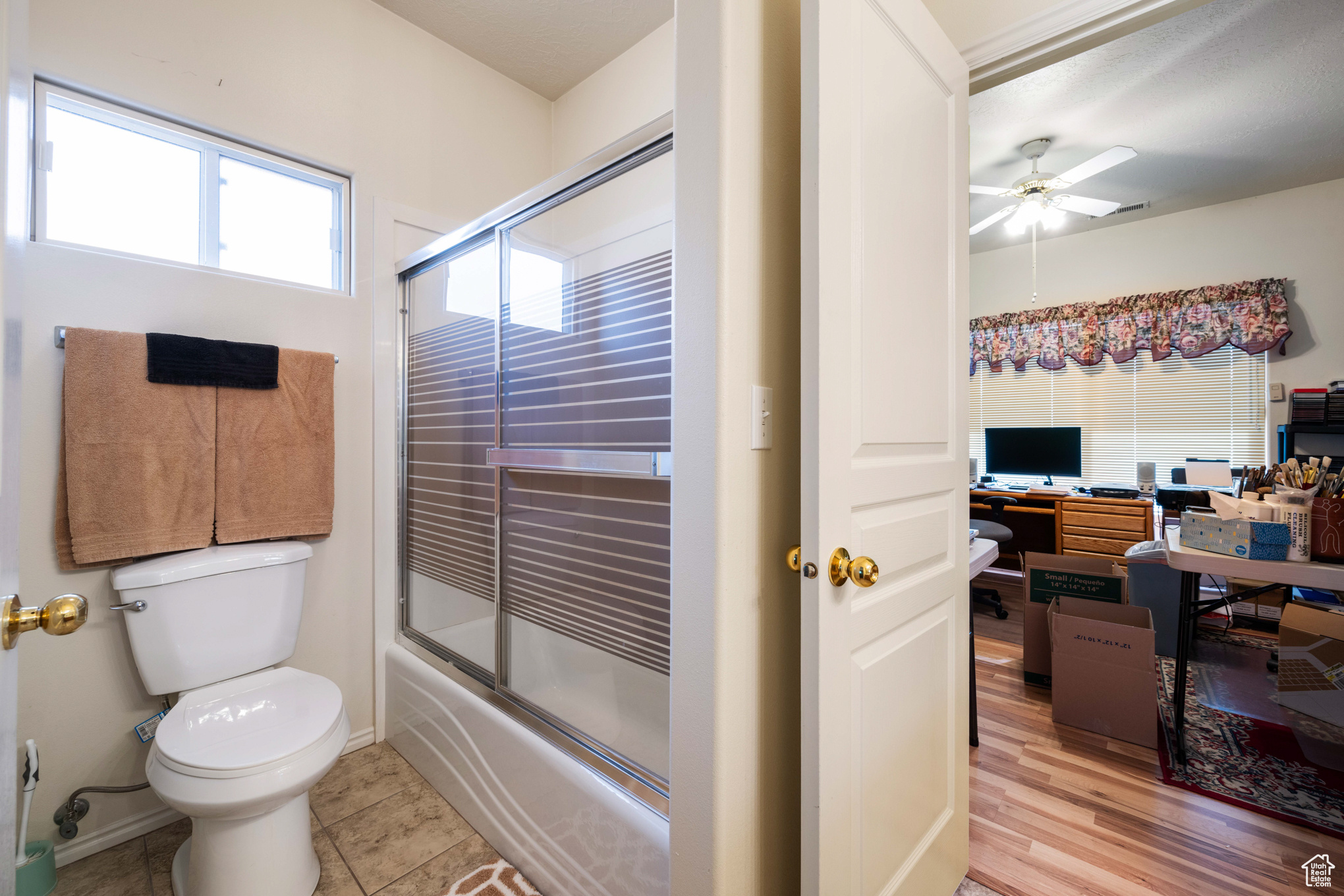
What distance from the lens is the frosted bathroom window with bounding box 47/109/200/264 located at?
1617 millimetres

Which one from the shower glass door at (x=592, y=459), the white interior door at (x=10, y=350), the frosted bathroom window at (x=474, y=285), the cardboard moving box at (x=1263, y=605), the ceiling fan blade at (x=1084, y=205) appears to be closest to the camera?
the white interior door at (x=10, y=350)

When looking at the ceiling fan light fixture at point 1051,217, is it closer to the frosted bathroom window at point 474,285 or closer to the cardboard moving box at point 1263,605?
the cardboard moving box at point 1263,605

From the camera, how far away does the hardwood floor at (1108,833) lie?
1447mm

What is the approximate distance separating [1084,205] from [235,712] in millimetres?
4452

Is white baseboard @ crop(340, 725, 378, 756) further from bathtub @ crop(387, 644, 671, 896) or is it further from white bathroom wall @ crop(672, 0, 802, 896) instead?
white bathroom wall @ crop(672, 0, 802, 896)

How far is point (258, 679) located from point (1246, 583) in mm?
5502

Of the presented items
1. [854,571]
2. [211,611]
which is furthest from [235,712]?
[854,571]

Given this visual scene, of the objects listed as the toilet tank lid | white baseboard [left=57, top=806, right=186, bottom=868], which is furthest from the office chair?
white baseboard [left=57, top=806, right=186, bottom=868]

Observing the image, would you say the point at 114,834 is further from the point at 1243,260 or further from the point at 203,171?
the point at 1243,260

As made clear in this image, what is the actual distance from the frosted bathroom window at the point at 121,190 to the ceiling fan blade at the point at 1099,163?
12.3ft

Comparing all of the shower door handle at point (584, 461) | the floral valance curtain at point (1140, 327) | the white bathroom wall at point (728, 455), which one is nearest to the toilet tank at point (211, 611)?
the shower door handle at point (584, 461)

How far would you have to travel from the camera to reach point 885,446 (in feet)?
3.59

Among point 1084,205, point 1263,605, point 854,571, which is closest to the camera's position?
point 854,571

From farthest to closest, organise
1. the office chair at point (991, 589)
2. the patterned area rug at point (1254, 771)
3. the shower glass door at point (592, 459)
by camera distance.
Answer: the office chair at point (991, 589) < the patterned area rug at point (1254, 771) < the shower glass door at point (592, 459)
